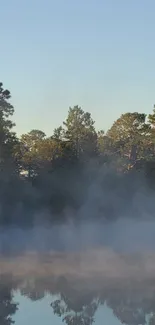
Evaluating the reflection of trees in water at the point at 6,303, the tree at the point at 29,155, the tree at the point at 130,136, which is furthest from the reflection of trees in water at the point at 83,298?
the tree at the point at 130,136

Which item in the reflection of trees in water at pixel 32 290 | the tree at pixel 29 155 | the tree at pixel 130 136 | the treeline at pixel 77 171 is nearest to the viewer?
the reflection of trees in water at pixel 32 290

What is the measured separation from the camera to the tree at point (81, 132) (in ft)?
169

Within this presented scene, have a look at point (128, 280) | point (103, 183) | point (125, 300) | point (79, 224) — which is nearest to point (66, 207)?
point (79, 224)

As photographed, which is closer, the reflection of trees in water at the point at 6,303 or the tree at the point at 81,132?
the reflection of trees in water at the point at 6,303

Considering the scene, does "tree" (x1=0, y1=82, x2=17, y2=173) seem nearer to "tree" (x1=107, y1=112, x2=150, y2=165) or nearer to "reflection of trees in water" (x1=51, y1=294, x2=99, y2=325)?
"tree" (x1=107, y1=112, x2=150, y2=165)

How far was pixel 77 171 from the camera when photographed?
4791 centimetres

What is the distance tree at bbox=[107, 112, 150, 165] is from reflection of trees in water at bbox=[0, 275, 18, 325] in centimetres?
3722

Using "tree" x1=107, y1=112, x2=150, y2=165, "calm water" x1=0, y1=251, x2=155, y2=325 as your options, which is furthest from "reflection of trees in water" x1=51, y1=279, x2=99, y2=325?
"tree" x1=107, y1=112, x2=150, y2=165

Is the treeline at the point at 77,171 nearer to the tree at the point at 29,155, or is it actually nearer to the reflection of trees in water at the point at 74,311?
the tree at the point at 29,155

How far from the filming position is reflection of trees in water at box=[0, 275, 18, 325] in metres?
12.2

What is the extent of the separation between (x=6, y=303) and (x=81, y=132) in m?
39.5

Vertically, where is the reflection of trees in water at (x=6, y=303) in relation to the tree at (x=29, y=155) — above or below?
below

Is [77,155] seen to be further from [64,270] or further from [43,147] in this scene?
[64,270]

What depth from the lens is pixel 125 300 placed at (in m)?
14.2
